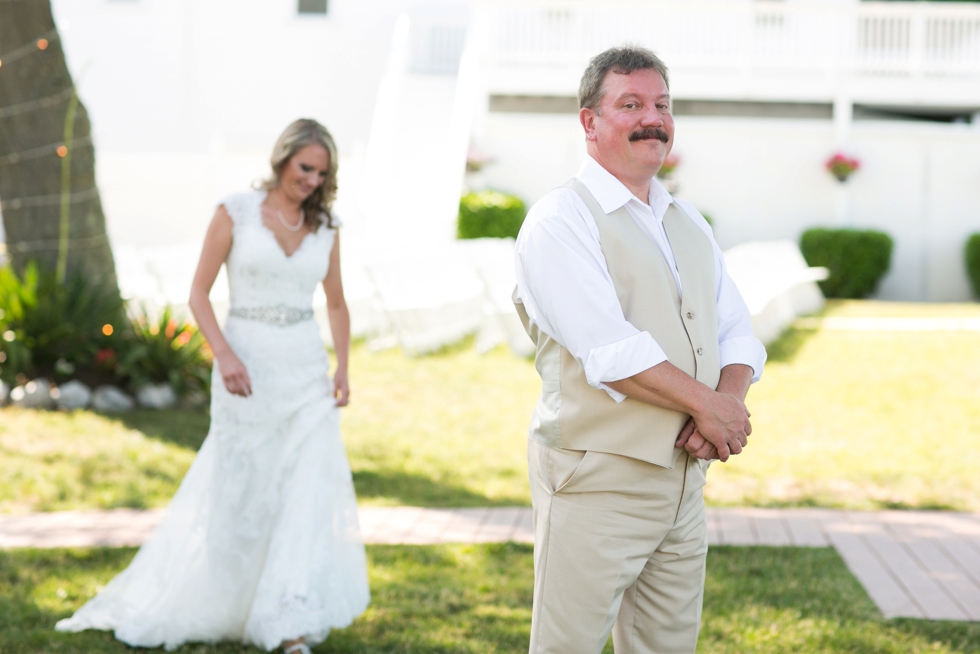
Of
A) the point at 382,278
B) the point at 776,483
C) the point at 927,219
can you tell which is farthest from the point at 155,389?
the point at 927,219

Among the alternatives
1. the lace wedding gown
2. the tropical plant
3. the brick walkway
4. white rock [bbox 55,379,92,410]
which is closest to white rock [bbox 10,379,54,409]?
white rock [bbox 55,379,92,410]

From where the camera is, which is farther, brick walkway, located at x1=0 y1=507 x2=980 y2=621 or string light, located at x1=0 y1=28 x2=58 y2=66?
string light, located at x1=0 y1=28 x2=58 y2=66

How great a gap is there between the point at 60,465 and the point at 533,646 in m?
5.24

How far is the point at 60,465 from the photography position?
6.94m

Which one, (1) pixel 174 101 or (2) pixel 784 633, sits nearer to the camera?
(2) pixel 784 633

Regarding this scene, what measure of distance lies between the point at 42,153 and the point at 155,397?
231cm

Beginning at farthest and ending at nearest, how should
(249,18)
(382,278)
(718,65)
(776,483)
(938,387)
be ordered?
(249,18)
(718,65)
(382,278)
(938,387)
(776,483)

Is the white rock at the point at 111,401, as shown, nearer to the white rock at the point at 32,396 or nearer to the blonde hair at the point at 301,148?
the white rock at the point at 32,396

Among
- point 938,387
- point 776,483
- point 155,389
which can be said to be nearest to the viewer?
point 776,483

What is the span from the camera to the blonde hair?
4.04 metres

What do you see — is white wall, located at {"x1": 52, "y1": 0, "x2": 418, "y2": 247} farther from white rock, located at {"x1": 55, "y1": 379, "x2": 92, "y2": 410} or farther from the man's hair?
the man's hair

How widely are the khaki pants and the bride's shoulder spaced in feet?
6.43

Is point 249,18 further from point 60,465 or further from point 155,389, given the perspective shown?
point 60,465

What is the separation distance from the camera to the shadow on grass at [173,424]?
7656 millimetres
